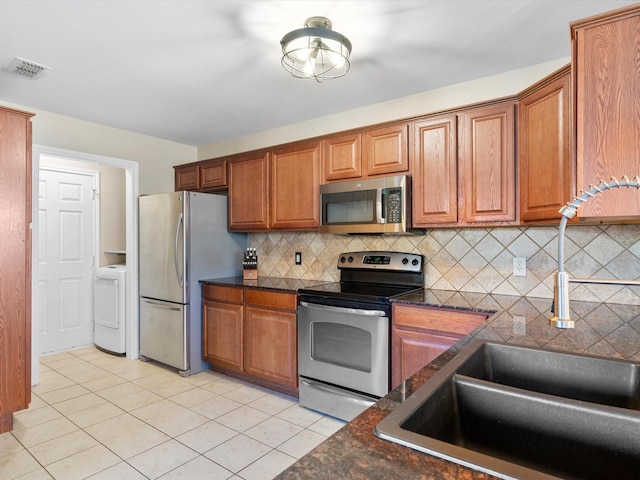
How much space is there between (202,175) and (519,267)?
3.07m

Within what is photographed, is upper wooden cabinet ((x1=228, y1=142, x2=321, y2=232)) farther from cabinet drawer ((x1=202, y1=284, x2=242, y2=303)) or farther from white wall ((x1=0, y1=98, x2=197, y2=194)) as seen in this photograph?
white wall ((x1=0, y1=98, x2=197, y2=194))

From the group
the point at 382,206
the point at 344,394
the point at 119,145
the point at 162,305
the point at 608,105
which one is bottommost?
the point at 344,394

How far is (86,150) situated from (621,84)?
4.00m

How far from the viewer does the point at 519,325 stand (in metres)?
1.58

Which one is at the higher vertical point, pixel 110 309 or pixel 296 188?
pixel 296 188

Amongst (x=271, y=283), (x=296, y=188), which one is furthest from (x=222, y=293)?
(x=296, y=188)

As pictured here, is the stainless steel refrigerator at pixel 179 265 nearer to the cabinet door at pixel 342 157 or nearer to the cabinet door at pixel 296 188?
the cabinet door at pixel 296 188

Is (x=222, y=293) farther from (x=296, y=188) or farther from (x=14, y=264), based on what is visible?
(x=14, y=264)

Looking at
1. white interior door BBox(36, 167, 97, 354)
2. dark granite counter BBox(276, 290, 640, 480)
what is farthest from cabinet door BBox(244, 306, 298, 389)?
white interior door BBox(36, 167, 97, 354)

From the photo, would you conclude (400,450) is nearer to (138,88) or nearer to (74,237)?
(138,88)

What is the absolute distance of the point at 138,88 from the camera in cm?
279

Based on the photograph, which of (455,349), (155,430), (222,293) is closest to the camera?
(455,349)

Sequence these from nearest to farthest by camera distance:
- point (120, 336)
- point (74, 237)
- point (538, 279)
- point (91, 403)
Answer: point (538, 279) → point (91, 403) → point (120, 336) → point (74, 237)

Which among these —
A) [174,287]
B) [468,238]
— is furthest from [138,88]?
[468,238]
